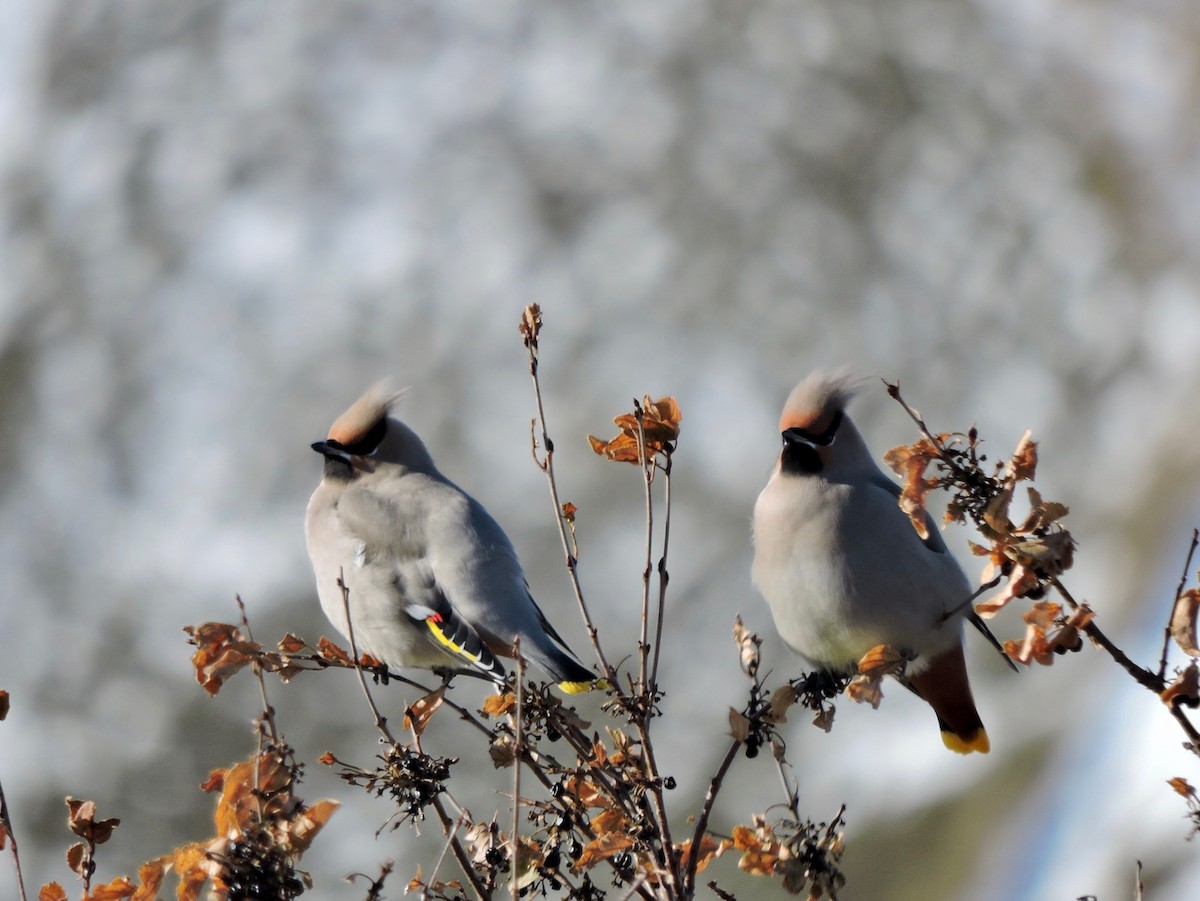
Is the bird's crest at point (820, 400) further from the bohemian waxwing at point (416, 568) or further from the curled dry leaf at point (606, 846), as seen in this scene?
the curled dry leaf at point (606, 846)

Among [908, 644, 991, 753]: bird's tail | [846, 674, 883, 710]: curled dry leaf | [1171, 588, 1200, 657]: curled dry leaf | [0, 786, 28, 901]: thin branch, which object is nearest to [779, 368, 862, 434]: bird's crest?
[908, 644, 991, 753]: bird's tail

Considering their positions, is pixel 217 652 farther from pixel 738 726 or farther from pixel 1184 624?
pixel 1184 624

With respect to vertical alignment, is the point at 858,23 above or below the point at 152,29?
below

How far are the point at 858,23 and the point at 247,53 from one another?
9.69 meters

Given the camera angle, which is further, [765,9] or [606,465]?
[765,9]

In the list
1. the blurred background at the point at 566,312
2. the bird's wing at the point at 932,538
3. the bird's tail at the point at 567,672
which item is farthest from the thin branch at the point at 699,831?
the blurred background at the point at 566,312

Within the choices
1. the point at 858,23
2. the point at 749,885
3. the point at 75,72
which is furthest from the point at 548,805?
the point at 75,72

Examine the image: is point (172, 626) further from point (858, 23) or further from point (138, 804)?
point (858, 23)

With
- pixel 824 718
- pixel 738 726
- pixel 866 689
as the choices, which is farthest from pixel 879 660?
pixel 738 726

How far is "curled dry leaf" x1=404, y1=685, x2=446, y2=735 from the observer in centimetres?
254

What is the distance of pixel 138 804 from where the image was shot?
16.2 m

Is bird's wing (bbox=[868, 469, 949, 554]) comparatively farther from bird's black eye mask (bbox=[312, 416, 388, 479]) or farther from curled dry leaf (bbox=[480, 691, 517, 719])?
bird's black eye mask (bbox=[312, 416, 388, 479])

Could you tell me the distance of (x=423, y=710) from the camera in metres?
2.64

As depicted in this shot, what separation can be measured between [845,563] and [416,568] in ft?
3.81
